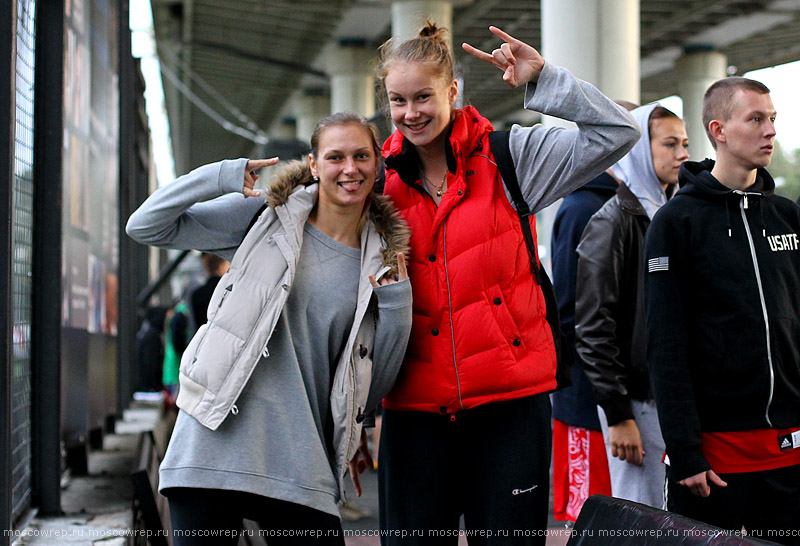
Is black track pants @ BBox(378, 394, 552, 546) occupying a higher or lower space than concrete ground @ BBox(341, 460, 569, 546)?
higher

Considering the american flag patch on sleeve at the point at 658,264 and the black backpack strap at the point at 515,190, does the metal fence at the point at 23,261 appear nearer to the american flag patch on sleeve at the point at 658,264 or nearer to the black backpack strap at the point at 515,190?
the black backpack strap at the point at 515,190

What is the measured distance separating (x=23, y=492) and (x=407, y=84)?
3058 mm

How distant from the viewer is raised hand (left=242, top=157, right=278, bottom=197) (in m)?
2.98

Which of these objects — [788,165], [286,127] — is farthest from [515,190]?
[788,165]

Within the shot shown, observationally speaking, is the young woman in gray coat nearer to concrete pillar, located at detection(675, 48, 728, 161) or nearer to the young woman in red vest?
the young woman in red vest

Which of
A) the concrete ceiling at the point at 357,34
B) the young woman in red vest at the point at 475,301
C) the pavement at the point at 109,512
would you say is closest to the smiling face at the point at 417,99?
the young woman in red vest at the point at 475,301

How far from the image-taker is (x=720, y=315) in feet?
9.59

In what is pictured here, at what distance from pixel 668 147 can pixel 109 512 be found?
331cm

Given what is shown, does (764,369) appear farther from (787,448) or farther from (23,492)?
(23,492)

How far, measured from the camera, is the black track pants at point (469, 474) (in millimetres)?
2795

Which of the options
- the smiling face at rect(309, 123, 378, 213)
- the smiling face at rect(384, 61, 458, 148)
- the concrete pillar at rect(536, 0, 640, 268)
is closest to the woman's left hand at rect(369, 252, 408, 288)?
the smiling face at rect(309, 123, 378, 213)

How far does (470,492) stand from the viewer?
290 centimetres

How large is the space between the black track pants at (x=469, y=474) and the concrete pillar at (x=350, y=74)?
1941 cm

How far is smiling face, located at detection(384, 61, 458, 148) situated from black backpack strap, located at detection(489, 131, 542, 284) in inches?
7.3
